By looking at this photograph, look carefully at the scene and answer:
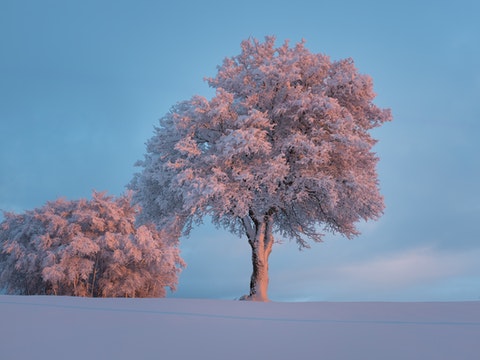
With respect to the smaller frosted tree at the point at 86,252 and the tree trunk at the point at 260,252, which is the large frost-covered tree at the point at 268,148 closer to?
the tree trunk at the point at 260,252

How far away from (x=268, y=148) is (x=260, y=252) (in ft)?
17.8

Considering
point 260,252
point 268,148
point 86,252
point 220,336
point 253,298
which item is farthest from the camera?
point 86,252

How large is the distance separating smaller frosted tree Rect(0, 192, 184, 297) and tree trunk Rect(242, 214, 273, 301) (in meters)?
11.4

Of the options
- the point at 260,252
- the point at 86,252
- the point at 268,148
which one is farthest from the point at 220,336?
the point at 86,252

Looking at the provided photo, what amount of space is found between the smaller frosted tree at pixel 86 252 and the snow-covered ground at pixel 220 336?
71.4 feet

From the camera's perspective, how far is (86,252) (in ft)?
97.7

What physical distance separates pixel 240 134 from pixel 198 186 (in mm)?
2610

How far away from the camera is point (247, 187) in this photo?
17.9 meters

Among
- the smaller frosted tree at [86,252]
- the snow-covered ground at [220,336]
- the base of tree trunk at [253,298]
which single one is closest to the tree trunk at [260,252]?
the base of tree trunk at [253,298]

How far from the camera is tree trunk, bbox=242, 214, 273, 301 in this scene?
19.2 m

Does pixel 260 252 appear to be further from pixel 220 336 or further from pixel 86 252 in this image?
pixel 86 252

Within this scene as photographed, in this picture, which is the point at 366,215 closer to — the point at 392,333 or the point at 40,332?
the point at 392,333

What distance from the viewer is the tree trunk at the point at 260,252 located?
1919 centimetres

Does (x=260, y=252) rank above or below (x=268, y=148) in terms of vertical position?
below
